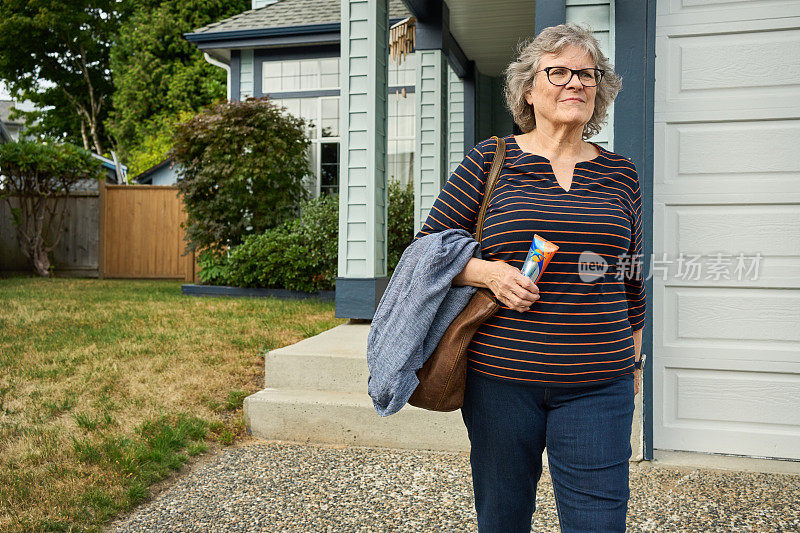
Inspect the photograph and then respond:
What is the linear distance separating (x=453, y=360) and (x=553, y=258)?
363 mm

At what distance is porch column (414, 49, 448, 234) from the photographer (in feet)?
25.1

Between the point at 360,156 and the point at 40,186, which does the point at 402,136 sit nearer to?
the point at 360,156

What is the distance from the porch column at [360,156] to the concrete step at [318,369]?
1269 mm

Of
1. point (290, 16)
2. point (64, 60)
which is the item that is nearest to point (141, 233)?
point (290, 16)

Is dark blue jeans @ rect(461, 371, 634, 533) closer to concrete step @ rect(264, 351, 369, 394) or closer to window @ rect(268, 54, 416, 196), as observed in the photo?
concrete step @ rect(264, 351, 369, 394)

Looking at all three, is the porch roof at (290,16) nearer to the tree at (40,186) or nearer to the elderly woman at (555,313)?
the tree at (40,186)

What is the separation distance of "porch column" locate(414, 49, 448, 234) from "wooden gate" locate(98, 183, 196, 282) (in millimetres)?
6426

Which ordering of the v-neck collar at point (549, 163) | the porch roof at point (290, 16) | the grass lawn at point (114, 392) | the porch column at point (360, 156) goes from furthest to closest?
the porch roof at point (290, 16) → the porch column at point (360, 156) → the grass lawn at point (114, 392) → the v-neck collar at point (549, 163)

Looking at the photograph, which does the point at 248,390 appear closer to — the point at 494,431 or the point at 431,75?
the point at 494,431

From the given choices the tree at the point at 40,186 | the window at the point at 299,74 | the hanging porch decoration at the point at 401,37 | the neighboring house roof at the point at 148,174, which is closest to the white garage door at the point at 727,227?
the hanging porch decoration at the point at 401,37

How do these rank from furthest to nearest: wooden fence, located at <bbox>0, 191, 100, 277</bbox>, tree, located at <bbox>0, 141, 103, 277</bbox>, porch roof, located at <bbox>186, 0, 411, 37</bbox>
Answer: wooden fence, located at <bbox>0, 191, 100, 277</bbox> → tree, located at <bbox>0, 141, 103, 277</bbox> → porch roof, located at <bbox>186, 0, 411, 37</bbox>

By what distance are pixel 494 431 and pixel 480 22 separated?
643 centimetres

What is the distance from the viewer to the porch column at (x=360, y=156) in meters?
5.44

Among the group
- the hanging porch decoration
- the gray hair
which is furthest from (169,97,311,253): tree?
the gray hair
